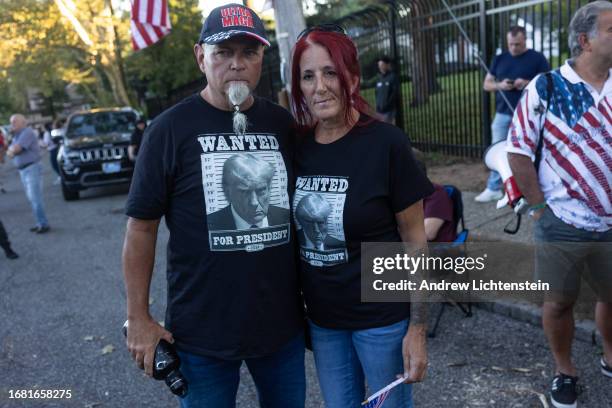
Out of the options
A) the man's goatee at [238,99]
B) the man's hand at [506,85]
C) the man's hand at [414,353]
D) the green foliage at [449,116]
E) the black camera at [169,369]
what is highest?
the man's goatee at [238,99]

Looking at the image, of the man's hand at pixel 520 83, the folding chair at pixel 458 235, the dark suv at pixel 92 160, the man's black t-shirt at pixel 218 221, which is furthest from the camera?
the dark suv at pixel 92 160

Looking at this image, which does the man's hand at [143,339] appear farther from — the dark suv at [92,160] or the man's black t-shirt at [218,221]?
the dark suv at [92,160]

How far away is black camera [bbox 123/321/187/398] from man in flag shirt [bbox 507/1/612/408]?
1.93 m

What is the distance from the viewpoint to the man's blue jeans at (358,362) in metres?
1.91

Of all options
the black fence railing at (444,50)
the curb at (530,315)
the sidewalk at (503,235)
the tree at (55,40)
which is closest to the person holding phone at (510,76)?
the sidewalk at (503,235)

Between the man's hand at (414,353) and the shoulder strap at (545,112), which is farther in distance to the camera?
the shoulder strap at (545,112)

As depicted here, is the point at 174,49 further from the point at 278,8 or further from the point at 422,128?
the point at 278,8

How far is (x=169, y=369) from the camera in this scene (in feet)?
5.89

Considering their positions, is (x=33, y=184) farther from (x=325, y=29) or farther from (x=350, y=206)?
(x=350, y=206)

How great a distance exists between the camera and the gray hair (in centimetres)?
254

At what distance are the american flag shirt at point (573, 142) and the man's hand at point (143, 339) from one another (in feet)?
6.42

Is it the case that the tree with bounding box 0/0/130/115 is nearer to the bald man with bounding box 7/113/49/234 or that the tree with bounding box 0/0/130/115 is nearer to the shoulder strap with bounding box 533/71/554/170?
the bald man with bounding box 7/113/49/234

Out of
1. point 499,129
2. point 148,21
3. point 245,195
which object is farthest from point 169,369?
point 148,21

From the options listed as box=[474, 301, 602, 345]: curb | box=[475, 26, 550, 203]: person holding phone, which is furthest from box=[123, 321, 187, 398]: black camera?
box=[475, 26, 550, 203]: person holding phone
